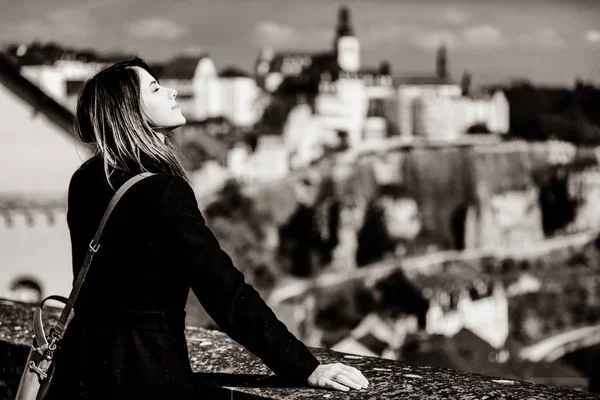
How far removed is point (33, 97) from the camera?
8.40 meters

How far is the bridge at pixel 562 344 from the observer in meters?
30.0

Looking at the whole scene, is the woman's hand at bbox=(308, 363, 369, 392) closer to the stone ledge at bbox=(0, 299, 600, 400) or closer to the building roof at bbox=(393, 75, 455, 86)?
the stone ledge at bbox=(0, 299, 600, 400)

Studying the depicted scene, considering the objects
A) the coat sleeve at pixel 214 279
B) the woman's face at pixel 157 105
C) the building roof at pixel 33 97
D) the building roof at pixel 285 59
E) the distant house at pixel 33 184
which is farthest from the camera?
the building roof at pixel 285 59

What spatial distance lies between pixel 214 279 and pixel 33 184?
721 centimetres

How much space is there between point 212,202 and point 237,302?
122 feet

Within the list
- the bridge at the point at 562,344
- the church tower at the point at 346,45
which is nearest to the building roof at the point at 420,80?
the church tower at the point at 346,45

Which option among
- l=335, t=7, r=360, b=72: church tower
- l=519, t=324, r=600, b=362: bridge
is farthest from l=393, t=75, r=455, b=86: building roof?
l=519, t=324, r=600, b=362: bridge

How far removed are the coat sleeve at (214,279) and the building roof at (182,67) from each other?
47.4 m

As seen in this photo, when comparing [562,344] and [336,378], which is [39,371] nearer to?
[336,378]

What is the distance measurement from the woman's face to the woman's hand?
54cm

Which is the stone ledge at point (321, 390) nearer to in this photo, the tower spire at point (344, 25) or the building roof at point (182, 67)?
the building roof at point (182, 67)

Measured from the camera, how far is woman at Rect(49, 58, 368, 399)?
58.9 inches

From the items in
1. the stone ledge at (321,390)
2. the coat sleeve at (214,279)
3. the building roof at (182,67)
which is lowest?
the stone ledge at (321,390)

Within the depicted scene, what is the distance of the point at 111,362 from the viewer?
1.50 metres
